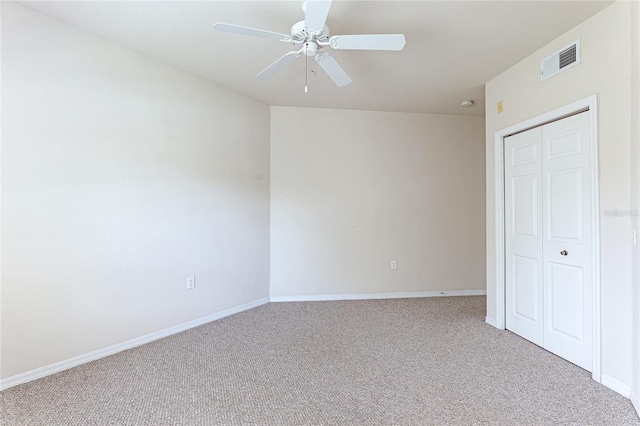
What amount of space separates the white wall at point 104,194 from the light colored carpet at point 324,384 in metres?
0.36

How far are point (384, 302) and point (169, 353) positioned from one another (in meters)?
2.61

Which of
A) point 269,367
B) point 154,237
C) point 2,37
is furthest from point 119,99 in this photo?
point 269,367

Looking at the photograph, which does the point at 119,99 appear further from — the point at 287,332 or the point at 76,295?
the point at 287,332

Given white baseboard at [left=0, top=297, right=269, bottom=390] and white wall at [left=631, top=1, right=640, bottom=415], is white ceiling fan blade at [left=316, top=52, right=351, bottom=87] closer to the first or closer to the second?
white wall at [left=631, top=1, right=640, bottom=415]

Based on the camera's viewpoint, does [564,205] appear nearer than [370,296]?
Yes

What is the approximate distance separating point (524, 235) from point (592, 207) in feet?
2.45

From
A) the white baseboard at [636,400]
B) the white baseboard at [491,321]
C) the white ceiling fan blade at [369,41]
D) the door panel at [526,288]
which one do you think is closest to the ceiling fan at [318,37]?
the white ceiling fan blade at [369,41]

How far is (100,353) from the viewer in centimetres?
265

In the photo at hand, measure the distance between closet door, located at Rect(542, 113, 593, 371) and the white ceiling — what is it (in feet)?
2.61

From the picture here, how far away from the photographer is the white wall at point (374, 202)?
14.6 feet

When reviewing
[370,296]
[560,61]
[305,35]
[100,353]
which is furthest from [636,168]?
[100,353]

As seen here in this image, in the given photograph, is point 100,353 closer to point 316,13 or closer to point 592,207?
point 316,13

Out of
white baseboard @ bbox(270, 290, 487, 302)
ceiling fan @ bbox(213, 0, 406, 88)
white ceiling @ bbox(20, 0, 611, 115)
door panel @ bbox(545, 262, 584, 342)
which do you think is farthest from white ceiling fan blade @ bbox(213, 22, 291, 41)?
white baseboard @ bbox(270, 290, 487, 302)

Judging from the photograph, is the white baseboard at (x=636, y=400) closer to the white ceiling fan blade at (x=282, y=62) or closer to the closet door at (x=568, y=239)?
the closet door at (x=568, y=239)
